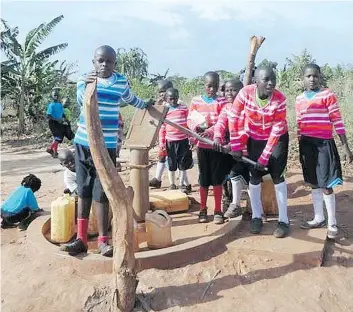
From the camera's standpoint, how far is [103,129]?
342 centimetres

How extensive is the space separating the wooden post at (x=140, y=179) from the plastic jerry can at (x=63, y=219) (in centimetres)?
63

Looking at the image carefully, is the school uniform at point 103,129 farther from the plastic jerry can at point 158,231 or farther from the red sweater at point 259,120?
the red sweater at point 259,120

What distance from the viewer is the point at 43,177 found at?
7754 millimetres

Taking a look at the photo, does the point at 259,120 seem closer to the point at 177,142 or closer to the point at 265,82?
the point at 265,82

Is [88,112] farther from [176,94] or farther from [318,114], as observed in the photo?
[176,94]

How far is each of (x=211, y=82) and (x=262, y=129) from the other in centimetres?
92

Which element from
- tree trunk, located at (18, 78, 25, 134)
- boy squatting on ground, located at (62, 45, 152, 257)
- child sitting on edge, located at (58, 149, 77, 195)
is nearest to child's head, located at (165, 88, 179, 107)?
child sitting on edge, located at (58, 149, 77, 195)

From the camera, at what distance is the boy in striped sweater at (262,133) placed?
383cm

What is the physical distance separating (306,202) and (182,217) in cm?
182

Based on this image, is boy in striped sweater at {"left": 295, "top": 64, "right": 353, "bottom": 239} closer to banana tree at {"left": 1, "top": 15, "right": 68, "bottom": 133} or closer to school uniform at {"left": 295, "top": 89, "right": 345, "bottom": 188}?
school uniform at {"left": 295, "top": 89, "right": 345, "bottom": 188}

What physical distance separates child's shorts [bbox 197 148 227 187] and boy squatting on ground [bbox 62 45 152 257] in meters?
1.20

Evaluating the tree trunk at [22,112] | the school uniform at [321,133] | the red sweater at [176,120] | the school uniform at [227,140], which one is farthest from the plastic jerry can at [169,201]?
the tree trunk at [22,112]

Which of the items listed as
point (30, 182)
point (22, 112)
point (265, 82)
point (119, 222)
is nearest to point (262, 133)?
point (265, 82)

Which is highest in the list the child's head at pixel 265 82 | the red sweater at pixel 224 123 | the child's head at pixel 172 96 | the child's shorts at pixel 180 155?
the child's head at pixel 265 82
